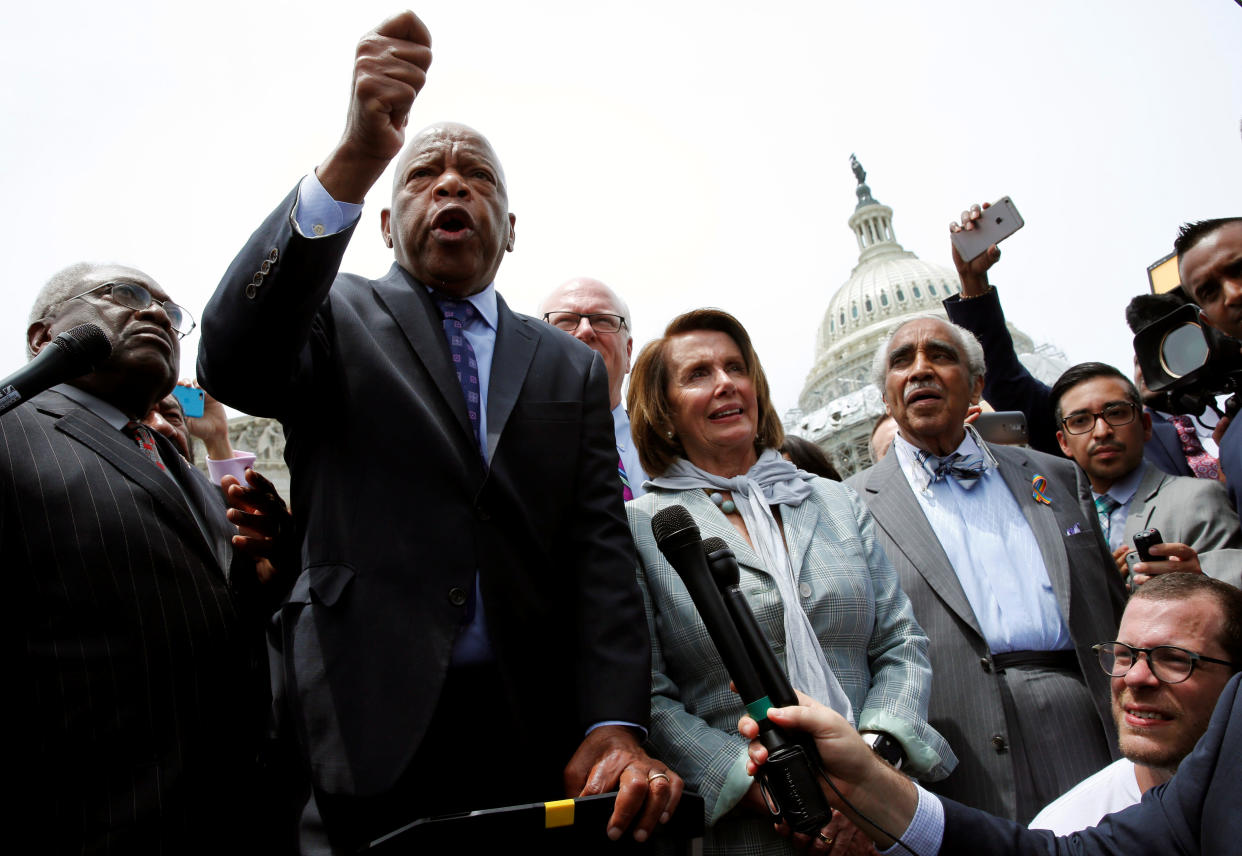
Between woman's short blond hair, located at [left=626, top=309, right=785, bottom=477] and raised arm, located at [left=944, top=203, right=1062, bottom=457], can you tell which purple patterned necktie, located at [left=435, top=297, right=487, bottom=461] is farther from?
raised arm, located at [left=944, top=203, right=1062, bottom=457]

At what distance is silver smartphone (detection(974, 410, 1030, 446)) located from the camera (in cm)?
418

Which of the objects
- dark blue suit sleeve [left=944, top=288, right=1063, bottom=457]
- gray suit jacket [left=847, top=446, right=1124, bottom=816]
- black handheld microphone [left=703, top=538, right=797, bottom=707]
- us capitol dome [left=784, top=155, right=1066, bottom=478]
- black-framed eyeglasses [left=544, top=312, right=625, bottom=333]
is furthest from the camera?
us capitol dome [left=784, top=155, right=1066, bottom=478]

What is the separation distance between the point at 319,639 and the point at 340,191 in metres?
0.83

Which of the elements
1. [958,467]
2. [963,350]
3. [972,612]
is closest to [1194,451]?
[963,350]

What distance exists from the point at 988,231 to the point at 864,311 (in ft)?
247

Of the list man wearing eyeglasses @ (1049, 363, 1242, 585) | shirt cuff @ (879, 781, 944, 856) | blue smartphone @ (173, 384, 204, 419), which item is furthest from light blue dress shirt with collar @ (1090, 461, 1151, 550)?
blue smartphone @ (173, 384, 204, 419)

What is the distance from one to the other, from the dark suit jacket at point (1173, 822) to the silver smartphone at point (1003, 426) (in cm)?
261

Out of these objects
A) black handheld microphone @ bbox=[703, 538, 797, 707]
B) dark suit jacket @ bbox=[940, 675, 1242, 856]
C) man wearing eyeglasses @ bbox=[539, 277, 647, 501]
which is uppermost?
man wearing eyeglasses @ bbox=[539, 277, 647, 501]

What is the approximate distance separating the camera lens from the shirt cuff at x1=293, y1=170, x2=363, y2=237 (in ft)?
10.7

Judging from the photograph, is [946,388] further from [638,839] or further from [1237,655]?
[638,839]

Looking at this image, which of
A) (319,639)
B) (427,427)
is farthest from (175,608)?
(427,427)

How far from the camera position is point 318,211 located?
1.57 meters

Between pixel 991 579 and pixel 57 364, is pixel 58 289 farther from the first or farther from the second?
pixel 991 579

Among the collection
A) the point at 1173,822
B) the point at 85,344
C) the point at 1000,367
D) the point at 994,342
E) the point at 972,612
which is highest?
the point at 85,344
